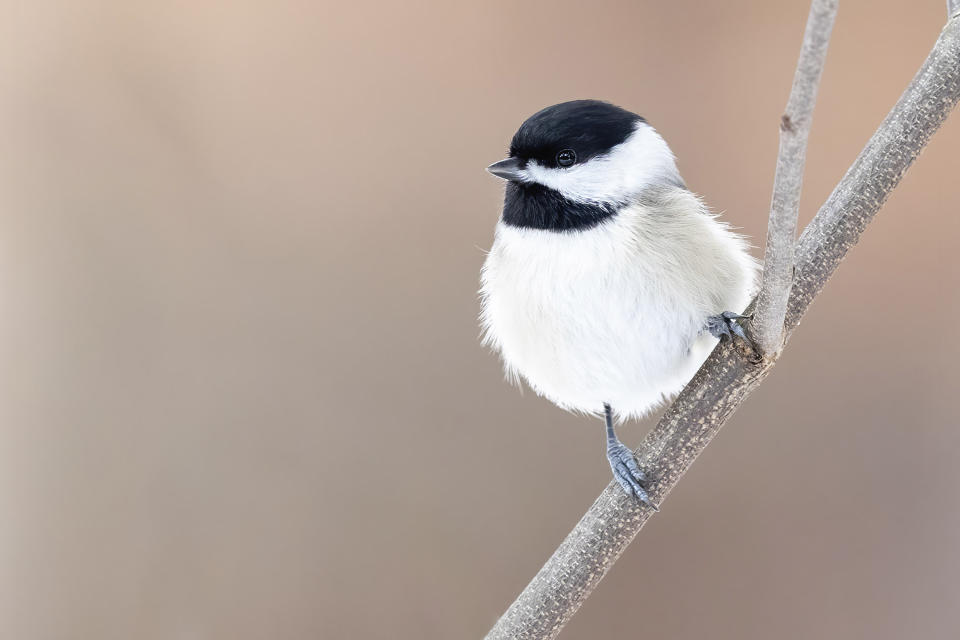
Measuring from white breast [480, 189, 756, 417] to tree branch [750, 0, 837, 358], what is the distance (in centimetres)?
15

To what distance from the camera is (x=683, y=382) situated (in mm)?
1132

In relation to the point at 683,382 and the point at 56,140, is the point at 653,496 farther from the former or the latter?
the point at 56,140

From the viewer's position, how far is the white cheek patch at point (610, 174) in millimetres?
922

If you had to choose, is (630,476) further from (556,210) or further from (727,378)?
(556,210)

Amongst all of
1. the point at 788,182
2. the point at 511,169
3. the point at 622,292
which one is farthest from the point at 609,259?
the point at 788,182

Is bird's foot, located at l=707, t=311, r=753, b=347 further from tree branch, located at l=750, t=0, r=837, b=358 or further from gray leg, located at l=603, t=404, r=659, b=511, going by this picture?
gray leg, located at l=603, t=404, r=659, b=511

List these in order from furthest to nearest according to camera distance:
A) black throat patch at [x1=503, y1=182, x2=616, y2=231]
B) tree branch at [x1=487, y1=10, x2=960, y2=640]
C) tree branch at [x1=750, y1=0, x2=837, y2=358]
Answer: black throat patch at [x1=503, y1=182, x2=616, y2=231], tree branch at [x1=487, y1=10, x2=960, y2=640], tree branch at [x1=750, y1=0, x2=837, y2=358]

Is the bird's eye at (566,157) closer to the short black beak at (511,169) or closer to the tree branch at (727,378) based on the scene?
the short black beak at (511,169)

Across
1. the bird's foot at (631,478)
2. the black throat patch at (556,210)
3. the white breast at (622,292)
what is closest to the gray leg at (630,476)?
the bird's foot at (631,478)

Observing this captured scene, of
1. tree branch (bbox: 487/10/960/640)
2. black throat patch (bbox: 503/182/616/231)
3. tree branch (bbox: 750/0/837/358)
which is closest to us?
tree branch (bbox: 750/0/837/358)

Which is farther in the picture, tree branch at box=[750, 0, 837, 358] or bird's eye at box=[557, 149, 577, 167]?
bird's eye at box=[557, 149, 577, 167]

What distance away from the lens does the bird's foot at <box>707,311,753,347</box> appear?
0.88 meters

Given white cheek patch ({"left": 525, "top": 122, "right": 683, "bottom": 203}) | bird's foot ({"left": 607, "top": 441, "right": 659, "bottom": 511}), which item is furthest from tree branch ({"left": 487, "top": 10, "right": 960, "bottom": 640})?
white cheek patch ({"left": 525, "top": 122, "right": 683, "bottom": 203})

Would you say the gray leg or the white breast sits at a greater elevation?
the white breast
